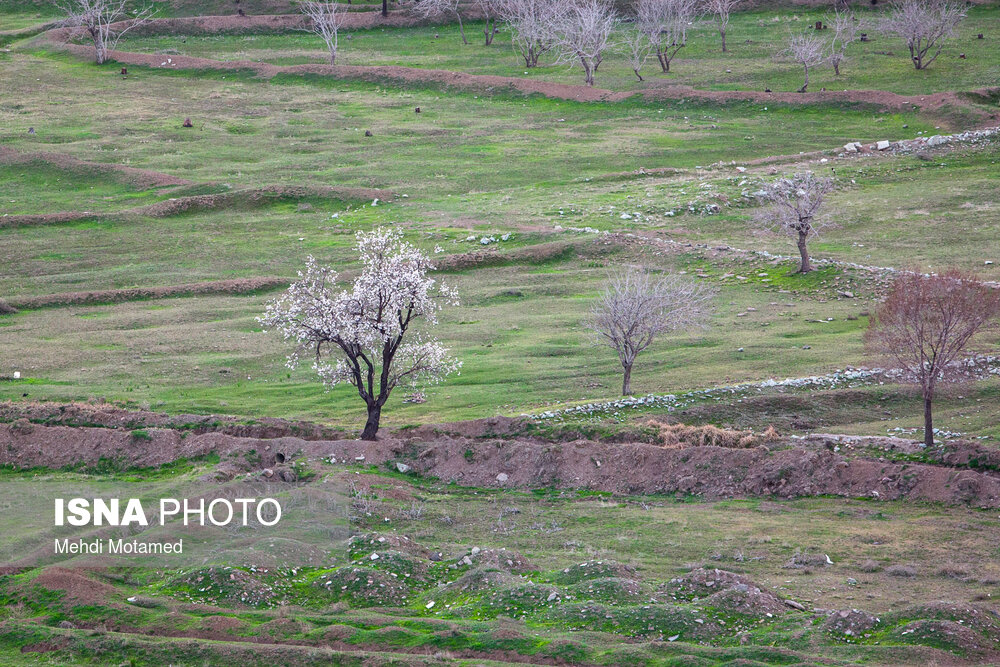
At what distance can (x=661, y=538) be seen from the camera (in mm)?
31844

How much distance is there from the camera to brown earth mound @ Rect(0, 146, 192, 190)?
76.8m

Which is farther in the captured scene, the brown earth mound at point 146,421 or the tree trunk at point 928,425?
the brown earth mound at point 146,421

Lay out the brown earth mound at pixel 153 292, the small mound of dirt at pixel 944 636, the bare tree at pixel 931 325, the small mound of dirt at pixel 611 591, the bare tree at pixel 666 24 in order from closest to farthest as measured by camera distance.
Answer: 1. the small mound of dirt at pixel 944 636
2. the small mound of dirt at pixel 611 591
3. the bare tree at pixel 931 325
4. the brown earth mound at pixel 153 292
5. the bare tree at pixel 666 24

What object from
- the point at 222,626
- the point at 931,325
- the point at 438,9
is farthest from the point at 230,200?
the point at 438,9

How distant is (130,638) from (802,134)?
65710 millimetres

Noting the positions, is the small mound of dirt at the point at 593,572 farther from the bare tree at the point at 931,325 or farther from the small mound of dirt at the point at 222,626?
the bare tree at the point at 931,325

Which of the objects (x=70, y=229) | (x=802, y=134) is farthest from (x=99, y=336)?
(x=802, y=134)

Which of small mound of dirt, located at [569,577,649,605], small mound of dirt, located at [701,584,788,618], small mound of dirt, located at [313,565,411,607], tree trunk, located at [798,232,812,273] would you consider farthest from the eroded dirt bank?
tree trunk, located at [798,232,812,273]

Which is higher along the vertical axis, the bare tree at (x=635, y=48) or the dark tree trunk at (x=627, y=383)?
the bare tree at (x=635, y=48)

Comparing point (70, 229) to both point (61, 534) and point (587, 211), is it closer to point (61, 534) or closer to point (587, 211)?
point (587, 211)

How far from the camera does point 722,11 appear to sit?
105562 millimetres

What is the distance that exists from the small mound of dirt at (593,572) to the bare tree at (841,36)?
71530 millimetres

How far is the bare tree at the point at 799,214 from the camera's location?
180ft

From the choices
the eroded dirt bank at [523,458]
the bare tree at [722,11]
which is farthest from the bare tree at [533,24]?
the eroded dirt bank at [523,458]
